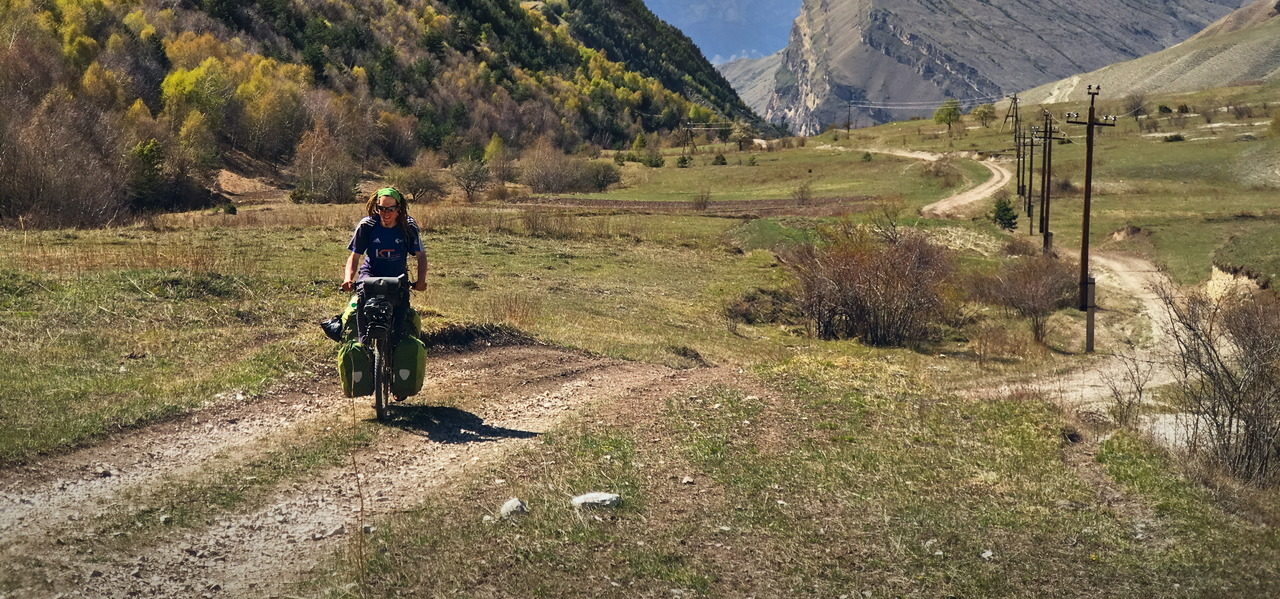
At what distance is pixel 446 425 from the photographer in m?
10.9

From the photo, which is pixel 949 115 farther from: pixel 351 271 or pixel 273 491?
pixel 273 491

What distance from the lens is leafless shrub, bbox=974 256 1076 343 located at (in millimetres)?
38719

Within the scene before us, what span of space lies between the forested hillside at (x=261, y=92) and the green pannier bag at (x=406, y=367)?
26.6 m

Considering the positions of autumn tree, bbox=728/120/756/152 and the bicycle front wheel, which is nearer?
the bicycle front wheel

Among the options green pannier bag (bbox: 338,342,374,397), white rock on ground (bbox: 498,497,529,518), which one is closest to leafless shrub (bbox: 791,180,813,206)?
green pannier bag (bbox: 338,342,374,397)

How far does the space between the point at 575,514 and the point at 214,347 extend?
6936 mm

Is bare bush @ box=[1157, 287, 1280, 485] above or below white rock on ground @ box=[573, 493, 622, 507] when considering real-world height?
below

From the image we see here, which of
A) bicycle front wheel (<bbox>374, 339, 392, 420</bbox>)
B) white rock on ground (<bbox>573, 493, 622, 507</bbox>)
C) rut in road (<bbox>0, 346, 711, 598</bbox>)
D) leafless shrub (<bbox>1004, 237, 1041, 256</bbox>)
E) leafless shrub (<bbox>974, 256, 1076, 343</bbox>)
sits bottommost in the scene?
leafless shrub (<bbox>974, 256, 1076, 343</bbox>)

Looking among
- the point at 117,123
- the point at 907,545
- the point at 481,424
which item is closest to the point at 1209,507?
the point at 907,545

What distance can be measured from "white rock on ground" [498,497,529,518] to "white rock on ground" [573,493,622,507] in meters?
0.43

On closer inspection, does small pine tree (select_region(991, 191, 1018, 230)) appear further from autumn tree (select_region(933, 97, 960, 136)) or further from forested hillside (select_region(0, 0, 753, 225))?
autumn tree (select_region(933, 97, 960, 136))

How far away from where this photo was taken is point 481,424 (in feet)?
36.7

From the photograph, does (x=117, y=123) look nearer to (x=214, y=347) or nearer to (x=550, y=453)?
(x=214, y=347)

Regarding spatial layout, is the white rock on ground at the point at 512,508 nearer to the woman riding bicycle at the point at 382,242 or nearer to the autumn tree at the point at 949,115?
the woman riding bicycle at the point at 382,242
